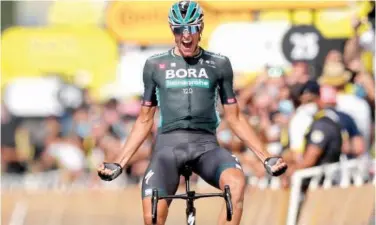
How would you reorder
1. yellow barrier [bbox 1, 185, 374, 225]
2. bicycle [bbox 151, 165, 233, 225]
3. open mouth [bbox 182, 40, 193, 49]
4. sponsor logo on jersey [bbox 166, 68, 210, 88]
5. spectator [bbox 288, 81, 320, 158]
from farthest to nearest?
spectator [bbox 288, 81, 320, 158] < yellow barrier [bbox 1, 185, 374, 225] < sponsor logo on jersey [bbox 166, 68, 210, 88] < open mouth [bbox 182, 40, 193, 49] < bicycle [bbox 151, 165, 233, 225]

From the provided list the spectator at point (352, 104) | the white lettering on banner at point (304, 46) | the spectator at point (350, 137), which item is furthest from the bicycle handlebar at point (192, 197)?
the white lettering on banner at point (304, 46)

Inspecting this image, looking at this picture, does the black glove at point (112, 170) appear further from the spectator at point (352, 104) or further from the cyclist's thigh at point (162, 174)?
the spectator at point (352, 104)

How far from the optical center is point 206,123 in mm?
10859

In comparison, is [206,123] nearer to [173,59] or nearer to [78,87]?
[173,59]

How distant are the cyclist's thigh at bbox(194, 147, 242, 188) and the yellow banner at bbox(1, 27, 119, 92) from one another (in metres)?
11.3

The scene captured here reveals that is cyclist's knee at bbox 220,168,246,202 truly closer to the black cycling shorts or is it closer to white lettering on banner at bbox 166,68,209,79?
the black cycling shorts

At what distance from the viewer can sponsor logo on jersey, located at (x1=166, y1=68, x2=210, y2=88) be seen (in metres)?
10.8

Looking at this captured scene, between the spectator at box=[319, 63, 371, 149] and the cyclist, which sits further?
the spectator at box=[319, 63, 371, 149]

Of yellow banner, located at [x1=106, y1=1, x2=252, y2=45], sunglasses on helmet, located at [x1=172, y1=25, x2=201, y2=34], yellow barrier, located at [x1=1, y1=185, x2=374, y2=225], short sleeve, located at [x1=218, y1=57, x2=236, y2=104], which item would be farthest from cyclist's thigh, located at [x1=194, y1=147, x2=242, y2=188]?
yellow banner, located at [x1=106, y1=1, x2=252, y2=45]

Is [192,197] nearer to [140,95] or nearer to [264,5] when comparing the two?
Answer: [264,5]

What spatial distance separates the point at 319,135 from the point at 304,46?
14.5ft

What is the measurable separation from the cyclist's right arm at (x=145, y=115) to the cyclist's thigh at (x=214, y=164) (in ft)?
1.91

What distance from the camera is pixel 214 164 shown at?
416 inches

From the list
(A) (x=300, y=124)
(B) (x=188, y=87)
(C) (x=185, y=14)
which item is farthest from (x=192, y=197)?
(A) (x=300, y=124)
